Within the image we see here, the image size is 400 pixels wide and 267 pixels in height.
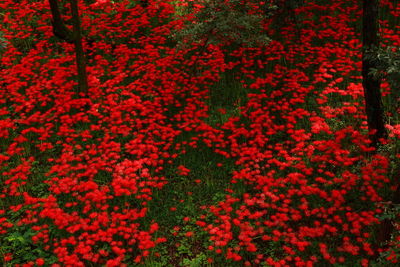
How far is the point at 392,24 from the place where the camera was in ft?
28.8

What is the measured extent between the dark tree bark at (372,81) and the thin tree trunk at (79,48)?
18.9ft

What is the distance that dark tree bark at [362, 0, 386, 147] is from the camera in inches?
187

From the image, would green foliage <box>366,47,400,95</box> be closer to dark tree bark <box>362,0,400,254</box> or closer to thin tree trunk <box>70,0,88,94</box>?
dark tree bark <box>362,0,400,254</box>

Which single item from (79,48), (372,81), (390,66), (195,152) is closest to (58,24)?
(79,48)

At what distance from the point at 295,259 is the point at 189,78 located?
214 inches

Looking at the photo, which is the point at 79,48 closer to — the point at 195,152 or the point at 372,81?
the point at 195,152

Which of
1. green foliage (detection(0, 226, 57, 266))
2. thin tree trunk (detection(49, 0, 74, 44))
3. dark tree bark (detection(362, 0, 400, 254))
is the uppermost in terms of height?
thin tree trunk (detection(49, 0, 74, 44))

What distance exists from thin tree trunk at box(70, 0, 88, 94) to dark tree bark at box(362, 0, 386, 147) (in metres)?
5.75

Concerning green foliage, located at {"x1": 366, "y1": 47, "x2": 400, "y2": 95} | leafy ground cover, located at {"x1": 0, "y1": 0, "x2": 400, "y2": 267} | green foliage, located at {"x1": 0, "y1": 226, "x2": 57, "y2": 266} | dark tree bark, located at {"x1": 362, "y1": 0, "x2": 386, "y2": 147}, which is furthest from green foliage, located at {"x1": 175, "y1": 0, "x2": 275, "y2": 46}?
green foliage, located at {"x1": 0, "y1": 226, "x2": 57, "y2": 266}

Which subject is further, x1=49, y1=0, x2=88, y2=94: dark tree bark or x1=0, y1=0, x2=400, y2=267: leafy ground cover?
x1=49, y1=0, x2=88, y2=94: dark tree bark

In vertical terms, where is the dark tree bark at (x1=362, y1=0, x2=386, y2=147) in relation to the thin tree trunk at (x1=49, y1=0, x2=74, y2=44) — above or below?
below

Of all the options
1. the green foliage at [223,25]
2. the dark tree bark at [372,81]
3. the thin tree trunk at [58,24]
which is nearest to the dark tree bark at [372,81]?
the dark tree bark at [372,81]

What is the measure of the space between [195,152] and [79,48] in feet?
12.1

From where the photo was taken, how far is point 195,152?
6371 mm
